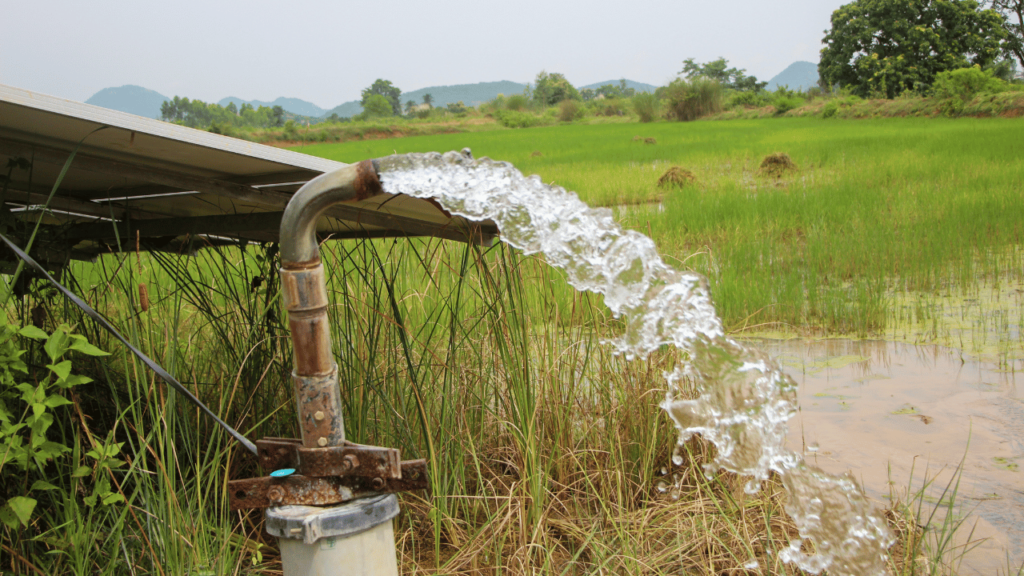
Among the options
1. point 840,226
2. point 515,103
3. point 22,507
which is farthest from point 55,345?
point 515,103

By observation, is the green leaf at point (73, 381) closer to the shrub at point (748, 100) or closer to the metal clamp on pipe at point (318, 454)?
the metal clamp on pipe at point (318, 454)

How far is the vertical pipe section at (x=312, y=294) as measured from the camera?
1137mm

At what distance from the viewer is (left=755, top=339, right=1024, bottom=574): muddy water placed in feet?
6.95

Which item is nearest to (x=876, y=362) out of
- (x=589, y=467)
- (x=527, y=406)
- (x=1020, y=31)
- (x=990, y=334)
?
(x=990, y=334)

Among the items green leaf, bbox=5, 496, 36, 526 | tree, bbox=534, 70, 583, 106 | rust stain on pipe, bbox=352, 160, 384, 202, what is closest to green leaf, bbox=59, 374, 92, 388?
green leaf, bbox=5, 496, 36, 526

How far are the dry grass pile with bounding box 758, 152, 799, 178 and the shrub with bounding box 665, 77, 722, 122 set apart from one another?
96.6ft

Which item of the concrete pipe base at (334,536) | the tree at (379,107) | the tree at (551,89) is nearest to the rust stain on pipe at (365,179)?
the concrete pipe base at (334,536)

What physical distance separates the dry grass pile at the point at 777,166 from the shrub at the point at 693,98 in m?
29.5

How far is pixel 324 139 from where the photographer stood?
1508 inches

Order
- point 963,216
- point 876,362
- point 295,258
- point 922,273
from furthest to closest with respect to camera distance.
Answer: point 963,216, point 922,273, point 876,362, point 295,258

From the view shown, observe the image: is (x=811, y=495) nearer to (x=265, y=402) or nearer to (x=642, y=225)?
(x=265, y=402)

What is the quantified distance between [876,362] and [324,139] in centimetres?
3812

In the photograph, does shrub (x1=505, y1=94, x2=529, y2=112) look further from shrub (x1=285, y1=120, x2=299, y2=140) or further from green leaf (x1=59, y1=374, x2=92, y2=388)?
green leaf (x1=59, y1=374, x2=92, y2=388)

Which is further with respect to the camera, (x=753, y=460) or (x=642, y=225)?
(x=642, y=225)
